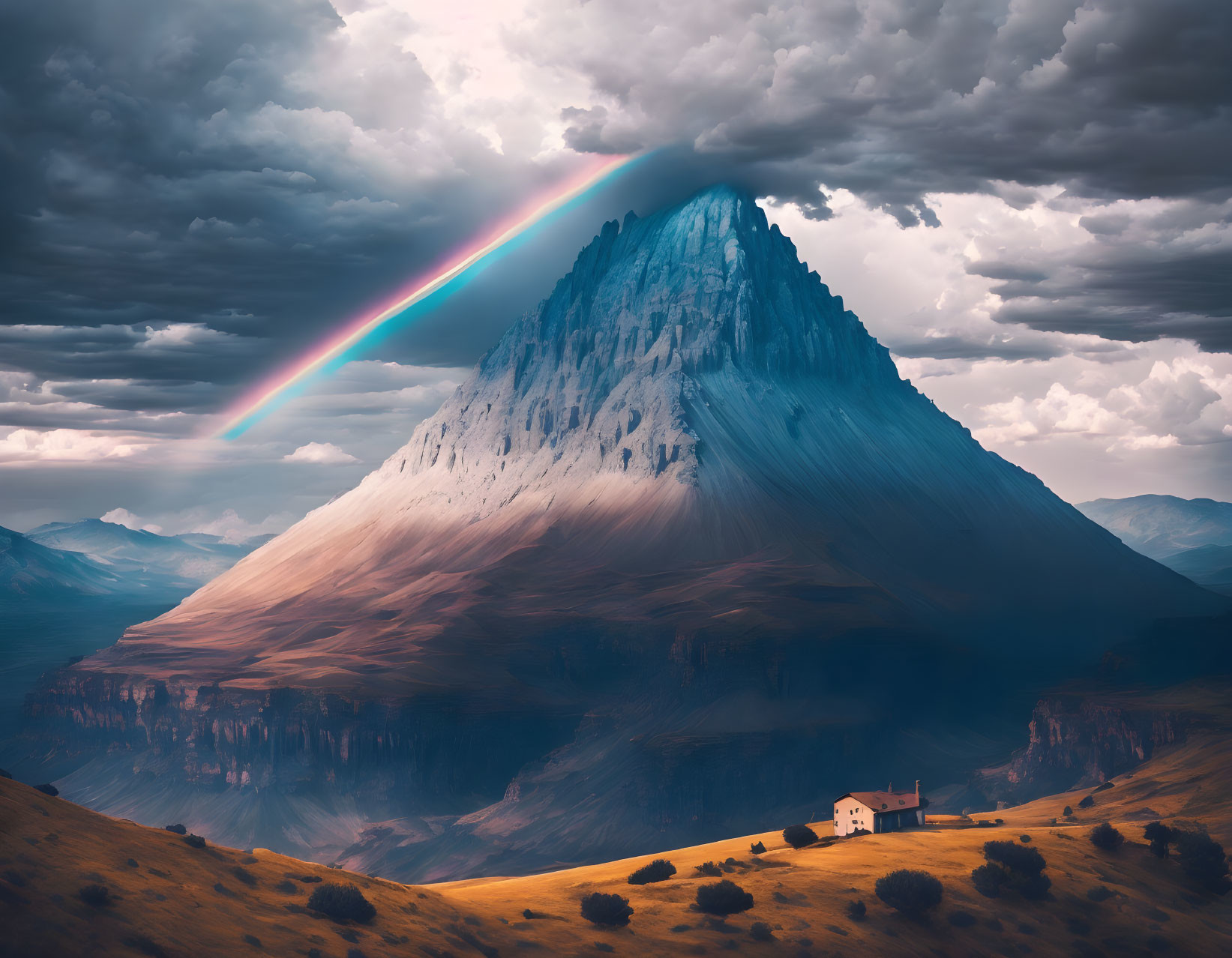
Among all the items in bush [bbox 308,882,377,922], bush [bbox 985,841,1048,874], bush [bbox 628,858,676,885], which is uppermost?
bush [bbox 308,882,377,922]

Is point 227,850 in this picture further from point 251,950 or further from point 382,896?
point 251,950

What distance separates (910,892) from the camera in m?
171

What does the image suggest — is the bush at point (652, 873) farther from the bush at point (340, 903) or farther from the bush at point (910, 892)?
the bush at point (340, 903)

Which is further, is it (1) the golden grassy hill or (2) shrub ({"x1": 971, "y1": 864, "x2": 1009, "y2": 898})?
(2) shrub ({"x1": 971, "y1": 864, "x2": 1009, "y2": 898})

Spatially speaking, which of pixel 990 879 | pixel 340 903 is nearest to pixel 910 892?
pixel 990 879

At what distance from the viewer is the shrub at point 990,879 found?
17888cm

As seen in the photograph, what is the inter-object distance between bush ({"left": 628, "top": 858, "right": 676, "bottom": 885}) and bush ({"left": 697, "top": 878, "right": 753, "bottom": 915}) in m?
19.0

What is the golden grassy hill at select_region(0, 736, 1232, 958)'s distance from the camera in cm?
12375

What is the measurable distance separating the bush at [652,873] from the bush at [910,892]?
3196 centimetres

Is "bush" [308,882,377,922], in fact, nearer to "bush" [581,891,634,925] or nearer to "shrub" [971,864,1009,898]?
"bush" [581,891,634,925]

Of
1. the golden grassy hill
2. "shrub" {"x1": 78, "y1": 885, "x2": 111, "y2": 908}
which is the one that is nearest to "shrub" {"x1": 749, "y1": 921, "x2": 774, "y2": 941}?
the golden grassy hill

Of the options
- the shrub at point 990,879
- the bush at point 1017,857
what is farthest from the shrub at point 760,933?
the bush at point 1017,857

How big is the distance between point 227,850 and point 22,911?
134 ft

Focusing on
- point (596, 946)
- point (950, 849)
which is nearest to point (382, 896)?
point (596, 946)
